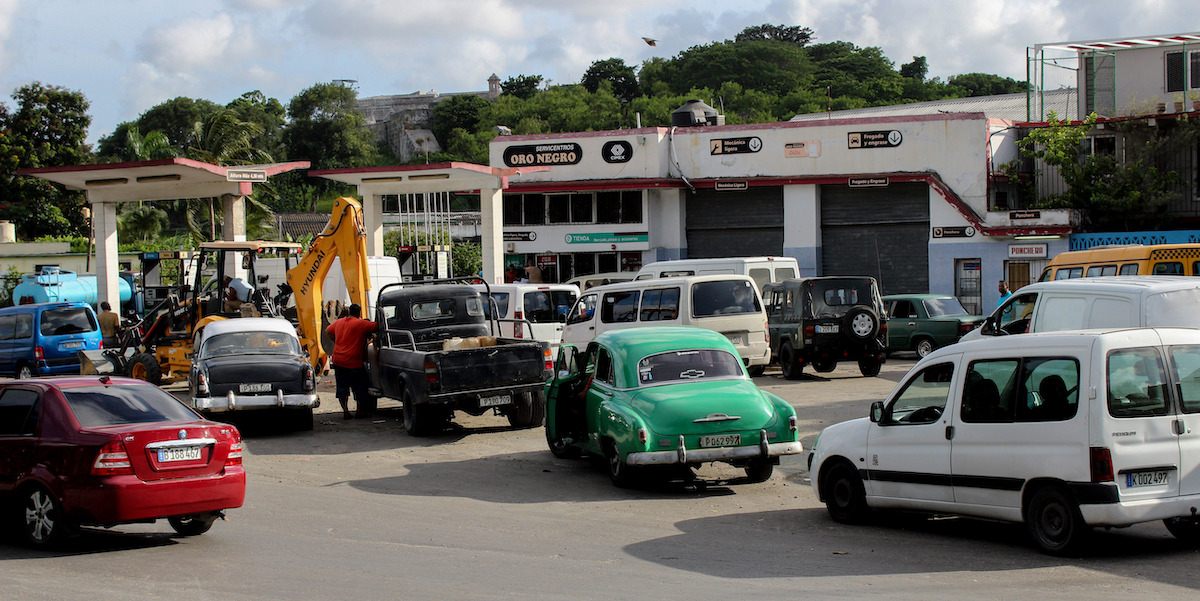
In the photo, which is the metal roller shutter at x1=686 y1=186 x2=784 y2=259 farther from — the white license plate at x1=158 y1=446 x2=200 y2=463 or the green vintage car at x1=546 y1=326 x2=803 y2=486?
the white license plate at x1=158 y1=446 x2=200 y2=463

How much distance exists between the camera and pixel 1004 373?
28.4 ft

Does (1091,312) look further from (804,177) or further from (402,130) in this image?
(402,130)

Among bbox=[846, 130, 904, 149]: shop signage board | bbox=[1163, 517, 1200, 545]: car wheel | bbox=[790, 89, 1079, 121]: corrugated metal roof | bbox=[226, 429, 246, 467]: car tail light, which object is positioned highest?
bbox=[790, 89, 1079, 121]: corrugated metal roof

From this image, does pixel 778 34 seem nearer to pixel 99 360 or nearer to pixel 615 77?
pixel 615 77

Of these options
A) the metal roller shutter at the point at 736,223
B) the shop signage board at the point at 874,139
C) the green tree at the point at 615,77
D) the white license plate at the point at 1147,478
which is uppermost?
the green tree at the point at 615,77

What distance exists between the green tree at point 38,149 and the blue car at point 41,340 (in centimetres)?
3253

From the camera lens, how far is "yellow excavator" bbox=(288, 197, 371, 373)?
2183 cm

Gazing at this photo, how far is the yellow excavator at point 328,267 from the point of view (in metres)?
21.8

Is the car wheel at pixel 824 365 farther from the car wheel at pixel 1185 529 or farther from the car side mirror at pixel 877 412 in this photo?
the car wheel at pixel 1185 529

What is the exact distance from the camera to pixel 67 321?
26.4 m

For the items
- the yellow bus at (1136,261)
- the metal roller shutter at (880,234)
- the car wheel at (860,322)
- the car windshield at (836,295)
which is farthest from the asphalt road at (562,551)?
the metal roller shutter at (880,234)

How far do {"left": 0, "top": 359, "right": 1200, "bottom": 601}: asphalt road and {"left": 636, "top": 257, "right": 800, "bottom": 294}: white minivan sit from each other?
11213mm

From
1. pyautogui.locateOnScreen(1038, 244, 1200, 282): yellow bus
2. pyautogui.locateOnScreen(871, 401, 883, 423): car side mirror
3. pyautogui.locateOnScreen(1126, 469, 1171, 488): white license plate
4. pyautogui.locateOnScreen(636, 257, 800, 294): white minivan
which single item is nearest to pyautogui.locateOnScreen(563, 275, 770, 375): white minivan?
pyautogui.locateOnScreen(636, 257, 800, 294): white minivan

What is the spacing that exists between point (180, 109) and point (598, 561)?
3885 inches
